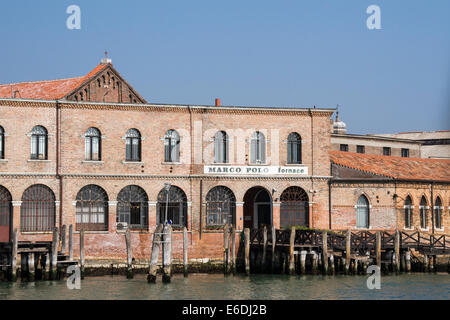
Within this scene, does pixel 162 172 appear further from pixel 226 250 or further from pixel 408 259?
pixel 408 259

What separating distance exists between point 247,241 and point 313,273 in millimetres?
3139

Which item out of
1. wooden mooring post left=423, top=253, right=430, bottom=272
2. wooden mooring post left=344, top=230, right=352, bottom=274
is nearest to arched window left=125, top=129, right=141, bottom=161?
wooden mooring post left=344, top=230, right=352, bottom=274

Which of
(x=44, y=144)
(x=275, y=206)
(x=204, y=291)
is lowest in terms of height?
(x=204, y=291)

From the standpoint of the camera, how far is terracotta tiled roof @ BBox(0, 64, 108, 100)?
4900 centimetres

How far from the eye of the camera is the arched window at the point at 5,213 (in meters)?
40.3

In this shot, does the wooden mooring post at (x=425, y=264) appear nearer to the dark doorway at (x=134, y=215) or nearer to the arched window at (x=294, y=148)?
the arched window at (x=294, y=148)

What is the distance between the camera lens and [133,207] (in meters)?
42.1

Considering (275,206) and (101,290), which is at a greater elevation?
(275,206)

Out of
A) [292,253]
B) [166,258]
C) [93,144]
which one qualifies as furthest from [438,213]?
[93,144]

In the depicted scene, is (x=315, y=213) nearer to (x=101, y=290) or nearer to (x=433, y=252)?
(x=433, y=252)

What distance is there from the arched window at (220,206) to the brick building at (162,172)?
0.15ft

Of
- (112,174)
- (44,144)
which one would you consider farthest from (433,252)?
(44,144)

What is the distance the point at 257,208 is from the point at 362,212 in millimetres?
5098

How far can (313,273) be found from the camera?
39.2m
